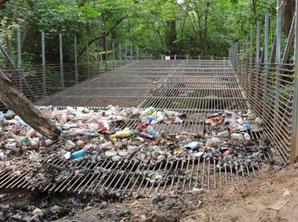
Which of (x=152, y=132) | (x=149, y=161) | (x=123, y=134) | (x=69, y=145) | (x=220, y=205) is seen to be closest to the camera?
(x=220, y=205)

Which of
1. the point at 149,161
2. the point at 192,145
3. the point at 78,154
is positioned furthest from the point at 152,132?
the point at 78,154

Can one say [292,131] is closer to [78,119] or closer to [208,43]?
[78,119]

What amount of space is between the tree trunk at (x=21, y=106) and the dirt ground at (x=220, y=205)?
1.79 meters

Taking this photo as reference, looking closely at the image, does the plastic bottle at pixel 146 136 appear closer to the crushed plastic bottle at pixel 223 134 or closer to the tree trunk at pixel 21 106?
the crushed plastic bottle at pixel 223 134

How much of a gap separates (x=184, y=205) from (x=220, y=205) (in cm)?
32

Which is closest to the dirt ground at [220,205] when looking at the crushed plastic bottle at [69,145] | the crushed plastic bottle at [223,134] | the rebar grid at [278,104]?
the rebar grid at [278,104]

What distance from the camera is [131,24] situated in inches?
806

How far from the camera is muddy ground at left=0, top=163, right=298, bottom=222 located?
2641 mm

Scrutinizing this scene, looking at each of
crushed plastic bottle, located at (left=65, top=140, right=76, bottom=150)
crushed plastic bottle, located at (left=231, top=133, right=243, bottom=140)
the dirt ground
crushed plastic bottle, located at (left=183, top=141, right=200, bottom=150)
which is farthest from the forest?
the dirt ground

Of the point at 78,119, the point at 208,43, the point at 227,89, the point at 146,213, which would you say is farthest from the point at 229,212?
the point at 208,43

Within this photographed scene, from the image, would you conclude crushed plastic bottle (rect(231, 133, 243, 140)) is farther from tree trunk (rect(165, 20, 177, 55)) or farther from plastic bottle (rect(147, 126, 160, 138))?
tree trunk (rect(165, 20, 177, 55))

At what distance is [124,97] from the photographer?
29.6ft

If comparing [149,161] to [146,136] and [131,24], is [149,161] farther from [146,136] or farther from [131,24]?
[131,24]

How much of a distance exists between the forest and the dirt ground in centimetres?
428
